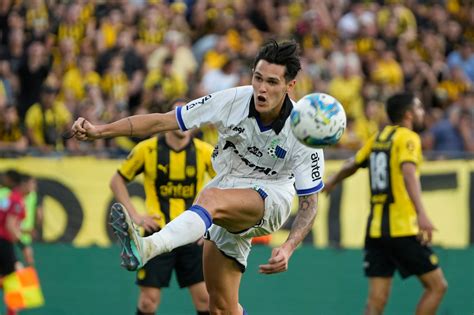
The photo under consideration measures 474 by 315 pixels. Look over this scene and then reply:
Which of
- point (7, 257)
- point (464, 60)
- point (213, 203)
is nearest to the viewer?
point (213, 203)

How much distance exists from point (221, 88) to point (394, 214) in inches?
234

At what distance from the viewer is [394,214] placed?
10.3 meters

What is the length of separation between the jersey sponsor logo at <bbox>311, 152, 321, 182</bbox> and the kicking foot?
1.56 m

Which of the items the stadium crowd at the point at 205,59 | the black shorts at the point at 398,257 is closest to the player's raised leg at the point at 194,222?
the black shorts at the point at 398,257

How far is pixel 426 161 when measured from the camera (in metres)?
12.9

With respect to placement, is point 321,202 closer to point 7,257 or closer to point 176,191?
point 176,191

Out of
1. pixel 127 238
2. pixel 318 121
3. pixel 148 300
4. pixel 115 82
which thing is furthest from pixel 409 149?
pixel 115 82

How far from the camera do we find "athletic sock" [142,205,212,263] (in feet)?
22.3

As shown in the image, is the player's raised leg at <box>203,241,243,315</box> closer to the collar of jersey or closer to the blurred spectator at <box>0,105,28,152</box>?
the collar of jersey

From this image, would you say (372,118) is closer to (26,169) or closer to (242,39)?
(242,39)

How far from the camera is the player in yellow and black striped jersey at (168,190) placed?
9.71 metres

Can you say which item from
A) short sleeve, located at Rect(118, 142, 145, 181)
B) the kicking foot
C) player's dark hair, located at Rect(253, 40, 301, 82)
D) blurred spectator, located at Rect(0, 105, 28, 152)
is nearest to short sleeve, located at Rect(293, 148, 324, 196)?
player's dark hair, located at Rect(253, 40, 301, 82)

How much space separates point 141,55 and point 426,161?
17.0ft

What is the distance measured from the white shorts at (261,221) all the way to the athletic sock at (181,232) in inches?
28.8
